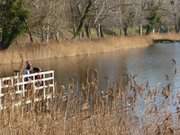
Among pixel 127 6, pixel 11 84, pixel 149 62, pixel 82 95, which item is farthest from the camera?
pixel 127 6

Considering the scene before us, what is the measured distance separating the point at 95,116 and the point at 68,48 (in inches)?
1390

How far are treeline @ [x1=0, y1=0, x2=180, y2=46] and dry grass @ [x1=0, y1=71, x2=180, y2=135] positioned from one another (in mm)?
32461

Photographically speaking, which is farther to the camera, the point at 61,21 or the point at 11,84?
the point at 61,21

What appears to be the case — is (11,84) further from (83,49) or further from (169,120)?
(83,49)

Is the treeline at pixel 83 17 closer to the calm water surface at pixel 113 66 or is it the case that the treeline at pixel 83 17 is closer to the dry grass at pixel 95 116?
the calm water surface at pixel 113 66

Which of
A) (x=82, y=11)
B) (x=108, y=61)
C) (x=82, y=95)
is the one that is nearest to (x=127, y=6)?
(x=82, y=11)

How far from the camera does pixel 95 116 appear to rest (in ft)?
27.0

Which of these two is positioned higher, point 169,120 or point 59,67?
point 169,120

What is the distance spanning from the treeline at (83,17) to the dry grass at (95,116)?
3246cm

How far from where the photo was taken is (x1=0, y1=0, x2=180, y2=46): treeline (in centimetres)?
4097

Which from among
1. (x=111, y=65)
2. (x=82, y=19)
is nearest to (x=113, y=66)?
(x=111, y=65)

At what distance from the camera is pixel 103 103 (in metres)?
8.44

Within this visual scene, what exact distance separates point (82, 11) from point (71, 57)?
1095cm

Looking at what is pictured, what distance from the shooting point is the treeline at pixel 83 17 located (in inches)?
1613
